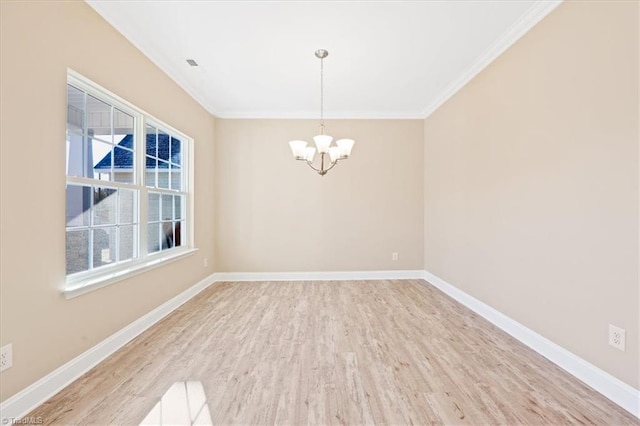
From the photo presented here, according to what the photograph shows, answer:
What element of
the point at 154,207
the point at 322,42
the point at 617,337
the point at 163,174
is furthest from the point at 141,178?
the point at 617,337

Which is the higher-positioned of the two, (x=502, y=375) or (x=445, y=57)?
(x=445, y=57)

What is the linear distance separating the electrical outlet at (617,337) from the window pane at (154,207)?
155 inches

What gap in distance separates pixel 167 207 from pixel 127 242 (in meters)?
0.82

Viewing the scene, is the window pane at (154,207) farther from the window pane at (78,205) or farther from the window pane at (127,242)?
the window pane at (78,205)

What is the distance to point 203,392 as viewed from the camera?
184 cm

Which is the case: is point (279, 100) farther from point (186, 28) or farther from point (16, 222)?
point (16, 222)

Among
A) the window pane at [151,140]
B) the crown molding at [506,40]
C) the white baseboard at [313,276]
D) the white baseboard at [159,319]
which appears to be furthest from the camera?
the white baseboard at [313,276]

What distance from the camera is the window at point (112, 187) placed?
2.09 metres

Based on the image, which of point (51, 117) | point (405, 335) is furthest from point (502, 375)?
point (51, 117)

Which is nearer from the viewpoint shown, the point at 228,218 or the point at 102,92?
the point at 102,92

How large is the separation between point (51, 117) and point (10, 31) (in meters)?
0.46

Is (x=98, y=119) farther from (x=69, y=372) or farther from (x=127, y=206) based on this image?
(x=69, y=372)

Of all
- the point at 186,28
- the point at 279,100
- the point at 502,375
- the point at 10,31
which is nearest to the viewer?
the point at 10,31

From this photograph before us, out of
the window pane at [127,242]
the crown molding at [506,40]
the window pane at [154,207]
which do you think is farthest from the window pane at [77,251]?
the crown molding at [506,40]
